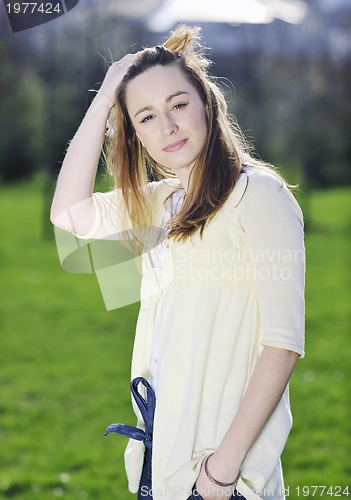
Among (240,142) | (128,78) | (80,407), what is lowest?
(80,407)

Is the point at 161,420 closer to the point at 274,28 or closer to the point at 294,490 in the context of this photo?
the point at 294,490

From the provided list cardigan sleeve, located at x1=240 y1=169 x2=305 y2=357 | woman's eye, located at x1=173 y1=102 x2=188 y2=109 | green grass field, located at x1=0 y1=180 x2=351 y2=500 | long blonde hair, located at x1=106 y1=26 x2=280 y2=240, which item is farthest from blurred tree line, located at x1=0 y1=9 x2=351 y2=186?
cardigan sleeve, located at x1=240 y1=169 x2=305 y2=357

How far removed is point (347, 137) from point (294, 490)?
690 cm

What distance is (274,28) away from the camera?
655cm

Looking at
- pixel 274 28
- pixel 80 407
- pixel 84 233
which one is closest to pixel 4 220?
pixel 274 28

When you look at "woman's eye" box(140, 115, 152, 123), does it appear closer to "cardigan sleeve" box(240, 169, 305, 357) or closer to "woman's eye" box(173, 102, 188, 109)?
"woman's eye" box(173, 102, 188, 109)

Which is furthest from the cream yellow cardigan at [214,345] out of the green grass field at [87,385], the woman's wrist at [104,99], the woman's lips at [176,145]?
the green grass field at [87,385]

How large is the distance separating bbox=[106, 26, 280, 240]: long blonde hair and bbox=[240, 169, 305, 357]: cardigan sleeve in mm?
66

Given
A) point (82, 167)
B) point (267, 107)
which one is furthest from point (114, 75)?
point (267, 107)

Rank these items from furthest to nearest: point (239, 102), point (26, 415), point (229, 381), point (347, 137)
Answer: point (347, 137)
point (239, 102)
point (26, 415)
point (229, 381)

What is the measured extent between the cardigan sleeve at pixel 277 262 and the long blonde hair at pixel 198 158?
66 mm

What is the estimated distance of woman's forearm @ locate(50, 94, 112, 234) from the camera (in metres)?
1.13

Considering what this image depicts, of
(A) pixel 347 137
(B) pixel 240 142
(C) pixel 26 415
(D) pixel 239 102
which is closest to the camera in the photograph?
(B) pixel 240 142

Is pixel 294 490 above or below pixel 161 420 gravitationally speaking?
below
